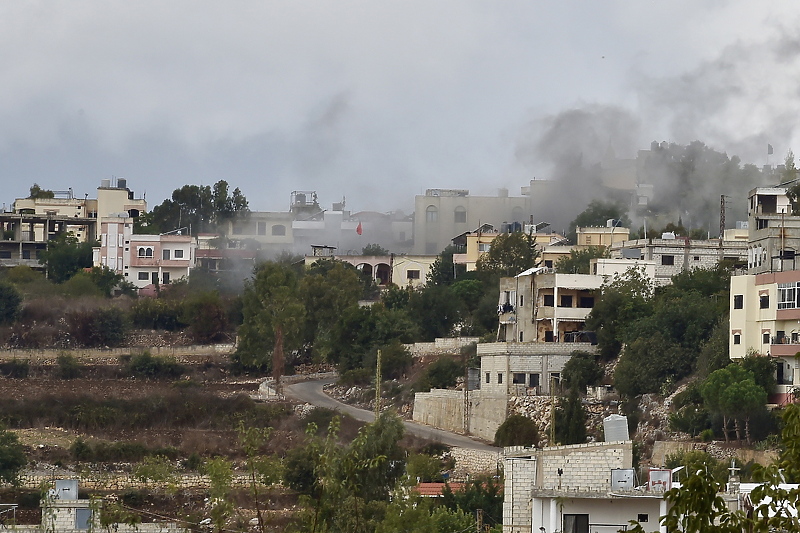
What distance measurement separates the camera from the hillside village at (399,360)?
28703mm

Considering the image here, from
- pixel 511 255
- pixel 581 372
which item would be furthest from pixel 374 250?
pixel 581 372

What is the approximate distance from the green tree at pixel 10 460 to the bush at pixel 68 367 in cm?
2232

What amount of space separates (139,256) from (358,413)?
33.4 meters

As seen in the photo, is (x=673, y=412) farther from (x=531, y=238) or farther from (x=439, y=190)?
(x=439, y=190)

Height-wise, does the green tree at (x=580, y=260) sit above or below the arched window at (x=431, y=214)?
below

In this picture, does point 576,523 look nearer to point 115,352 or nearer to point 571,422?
point 571,422

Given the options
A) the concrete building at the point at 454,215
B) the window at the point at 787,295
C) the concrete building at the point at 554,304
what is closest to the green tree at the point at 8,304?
the concrete building at the point at 454,215

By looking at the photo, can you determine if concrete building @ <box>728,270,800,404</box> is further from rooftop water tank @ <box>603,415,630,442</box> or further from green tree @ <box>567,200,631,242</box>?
green tree @ <box>567,200,631,242</box>

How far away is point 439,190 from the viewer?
98.1 m

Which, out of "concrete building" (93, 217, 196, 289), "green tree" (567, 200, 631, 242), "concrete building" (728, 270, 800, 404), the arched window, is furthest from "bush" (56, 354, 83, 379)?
"concrete building" (728, 270, 800, 404)

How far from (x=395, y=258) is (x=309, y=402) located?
24.8 metres

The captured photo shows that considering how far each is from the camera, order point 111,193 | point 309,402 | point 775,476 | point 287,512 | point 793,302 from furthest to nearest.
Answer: point 111,193
point 309,402
point 793,302
point 287,512
point 775,476

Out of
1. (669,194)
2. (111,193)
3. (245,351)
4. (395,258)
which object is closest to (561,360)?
(245,351)

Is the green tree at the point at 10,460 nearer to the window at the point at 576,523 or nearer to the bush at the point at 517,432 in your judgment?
the bush at the point at 517,432
